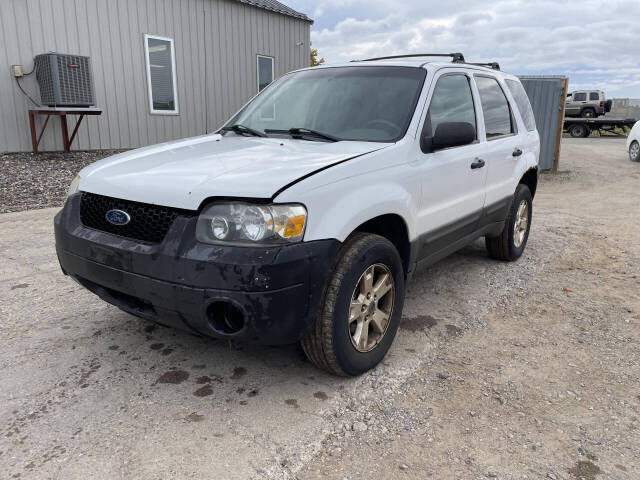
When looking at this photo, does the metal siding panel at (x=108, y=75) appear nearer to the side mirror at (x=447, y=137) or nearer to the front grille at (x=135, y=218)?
the front grille at (x=135, y=218)

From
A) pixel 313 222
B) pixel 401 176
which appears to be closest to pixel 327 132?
pixel 401 176

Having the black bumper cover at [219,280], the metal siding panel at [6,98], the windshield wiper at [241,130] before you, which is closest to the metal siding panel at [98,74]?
the metal siding panel at [6,98]

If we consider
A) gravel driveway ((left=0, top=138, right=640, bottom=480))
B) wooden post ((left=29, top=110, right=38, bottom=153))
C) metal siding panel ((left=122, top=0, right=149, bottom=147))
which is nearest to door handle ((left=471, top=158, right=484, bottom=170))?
gravel driveway ((left=0, top=138, right=640, bottom=480))

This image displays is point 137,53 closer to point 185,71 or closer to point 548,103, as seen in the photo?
point 185,71

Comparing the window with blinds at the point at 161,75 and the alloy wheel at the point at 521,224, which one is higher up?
the window with blinds at the point at 161,75

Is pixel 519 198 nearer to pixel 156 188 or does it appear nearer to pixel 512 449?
pixel 512 449

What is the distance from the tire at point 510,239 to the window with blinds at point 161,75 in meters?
9.09

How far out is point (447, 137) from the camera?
3.12m

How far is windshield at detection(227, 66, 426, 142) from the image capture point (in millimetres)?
3209

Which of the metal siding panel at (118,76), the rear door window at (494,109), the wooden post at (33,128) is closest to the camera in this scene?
the rear door window at (494,109)

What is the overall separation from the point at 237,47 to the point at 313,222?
1209 cm

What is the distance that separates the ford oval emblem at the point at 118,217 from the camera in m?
2.53

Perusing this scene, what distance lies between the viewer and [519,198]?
4910 mm

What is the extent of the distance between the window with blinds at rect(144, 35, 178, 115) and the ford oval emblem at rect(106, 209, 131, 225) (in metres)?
9.77
